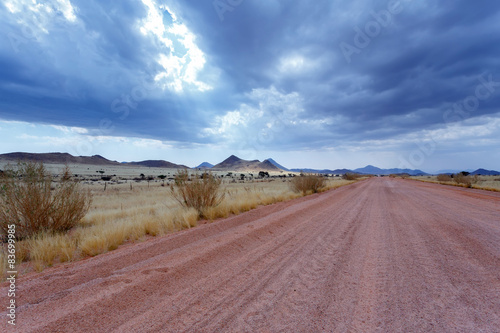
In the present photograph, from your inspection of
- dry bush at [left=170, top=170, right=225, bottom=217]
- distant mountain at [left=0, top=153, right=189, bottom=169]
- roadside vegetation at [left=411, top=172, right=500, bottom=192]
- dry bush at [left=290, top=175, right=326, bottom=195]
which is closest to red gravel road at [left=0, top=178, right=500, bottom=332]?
dry bush at [left=170, top=170, right=225, bottom=217]

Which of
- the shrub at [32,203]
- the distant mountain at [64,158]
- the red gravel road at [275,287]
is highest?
the distant mountain at [64,158]

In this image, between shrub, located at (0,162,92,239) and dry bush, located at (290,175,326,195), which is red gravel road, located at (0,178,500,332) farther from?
dry bush, located at (290,175,326,195)

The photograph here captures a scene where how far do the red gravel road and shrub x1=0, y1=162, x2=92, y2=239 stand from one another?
3.38 metres

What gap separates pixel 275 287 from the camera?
3.66 meters

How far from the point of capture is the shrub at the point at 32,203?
261 inches

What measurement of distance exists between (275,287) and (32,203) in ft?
24.2

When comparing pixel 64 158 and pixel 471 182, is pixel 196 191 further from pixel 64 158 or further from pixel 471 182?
pixel 64 158

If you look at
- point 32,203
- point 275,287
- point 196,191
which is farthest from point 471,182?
point 32,203

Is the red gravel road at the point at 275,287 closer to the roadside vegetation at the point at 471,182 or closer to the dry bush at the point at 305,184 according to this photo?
the dry bush at the point at 305,184

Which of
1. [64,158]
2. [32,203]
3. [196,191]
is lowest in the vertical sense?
[32,203]

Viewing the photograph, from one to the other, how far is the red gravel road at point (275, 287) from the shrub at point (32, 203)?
133 inches

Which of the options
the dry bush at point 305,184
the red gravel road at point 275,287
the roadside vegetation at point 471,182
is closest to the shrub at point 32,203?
the red gravel road at point 275,287

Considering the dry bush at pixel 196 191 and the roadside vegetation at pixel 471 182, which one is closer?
the dry bush at pixel 196 191

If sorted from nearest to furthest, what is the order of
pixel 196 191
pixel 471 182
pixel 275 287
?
pixel 275 287, pixel 196 191, pixel 471 182
